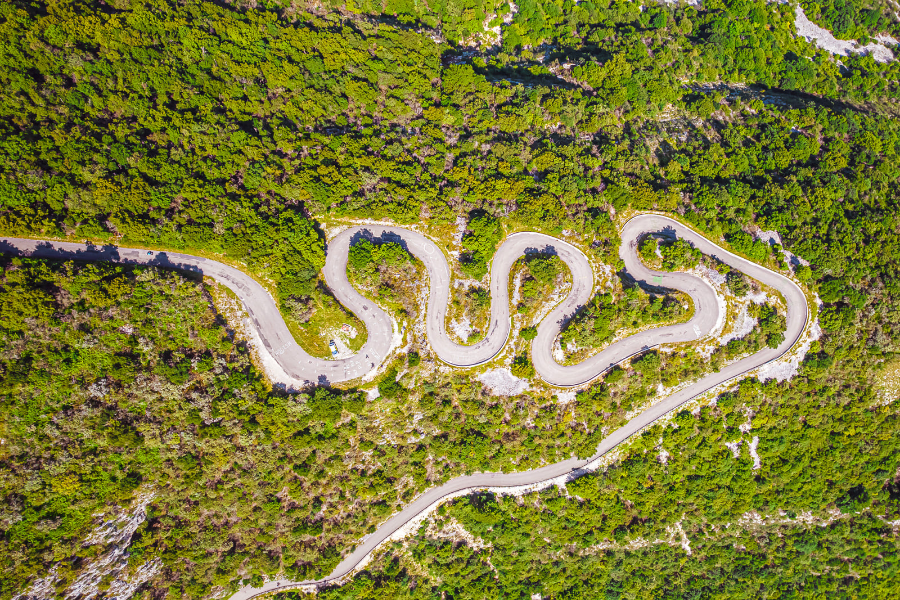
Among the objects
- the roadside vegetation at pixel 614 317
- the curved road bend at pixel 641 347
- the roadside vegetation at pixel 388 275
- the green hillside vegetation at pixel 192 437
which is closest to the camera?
the green hillside vegetation at pixel 192 437

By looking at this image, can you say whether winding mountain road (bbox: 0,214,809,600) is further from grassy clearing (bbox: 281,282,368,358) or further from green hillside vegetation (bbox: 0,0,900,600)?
green hillside vegetation (bbox: 0,0,900,600)

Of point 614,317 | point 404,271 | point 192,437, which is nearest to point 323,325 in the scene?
point 404,271

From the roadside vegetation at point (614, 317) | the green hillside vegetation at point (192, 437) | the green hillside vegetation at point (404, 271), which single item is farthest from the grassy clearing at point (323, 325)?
the roadside vegetation at point (614, 317)

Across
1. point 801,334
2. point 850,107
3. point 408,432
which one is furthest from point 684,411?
point 850,107

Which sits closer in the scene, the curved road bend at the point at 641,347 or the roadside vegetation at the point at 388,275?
the roadside vegetation at the point at 388,275

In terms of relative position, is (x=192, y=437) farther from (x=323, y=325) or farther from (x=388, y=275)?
(x=388, y=275)

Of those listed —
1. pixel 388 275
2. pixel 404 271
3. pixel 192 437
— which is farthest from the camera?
pixel 404 271

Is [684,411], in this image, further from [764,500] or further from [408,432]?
[408,432]

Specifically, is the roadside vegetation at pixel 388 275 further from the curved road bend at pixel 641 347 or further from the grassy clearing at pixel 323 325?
the curved road bend at pixel 641 347

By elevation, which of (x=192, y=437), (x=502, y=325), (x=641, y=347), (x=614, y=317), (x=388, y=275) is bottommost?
(x=641, y=347)
